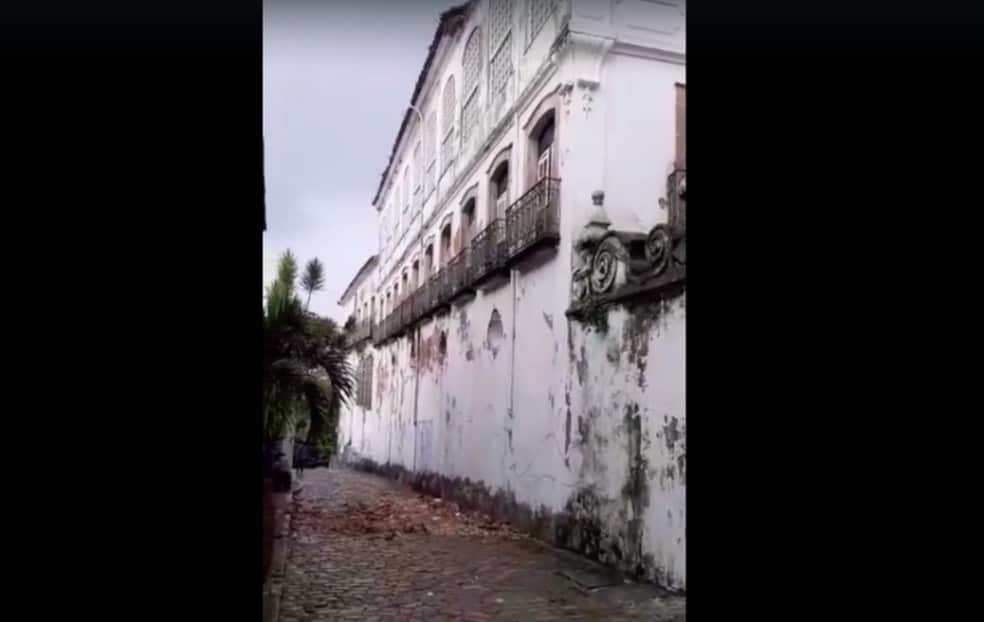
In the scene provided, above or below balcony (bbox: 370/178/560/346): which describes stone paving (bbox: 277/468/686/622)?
below

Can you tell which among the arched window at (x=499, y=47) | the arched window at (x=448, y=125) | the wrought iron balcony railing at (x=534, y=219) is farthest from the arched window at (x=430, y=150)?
the wrought iron balcony railing at (x=534, y=219)

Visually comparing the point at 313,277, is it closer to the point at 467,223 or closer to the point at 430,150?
the point at 467,223

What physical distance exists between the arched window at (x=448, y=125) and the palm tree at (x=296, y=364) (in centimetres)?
969

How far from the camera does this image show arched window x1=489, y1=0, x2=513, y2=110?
13.8 metres

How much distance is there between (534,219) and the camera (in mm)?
11625

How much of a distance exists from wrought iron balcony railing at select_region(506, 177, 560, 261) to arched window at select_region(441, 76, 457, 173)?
217 inches

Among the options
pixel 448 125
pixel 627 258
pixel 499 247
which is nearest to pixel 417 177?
pixel 448 125

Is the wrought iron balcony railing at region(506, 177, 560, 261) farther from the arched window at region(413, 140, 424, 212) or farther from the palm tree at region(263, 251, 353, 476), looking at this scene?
the arched window at region(413, 140, 424, 212)

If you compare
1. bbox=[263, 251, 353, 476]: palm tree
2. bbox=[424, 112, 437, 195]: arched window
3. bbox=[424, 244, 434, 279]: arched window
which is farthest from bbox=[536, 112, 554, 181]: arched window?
bbox=[424, 244, 434, 279]: arched window

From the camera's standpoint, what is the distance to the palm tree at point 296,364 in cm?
815
